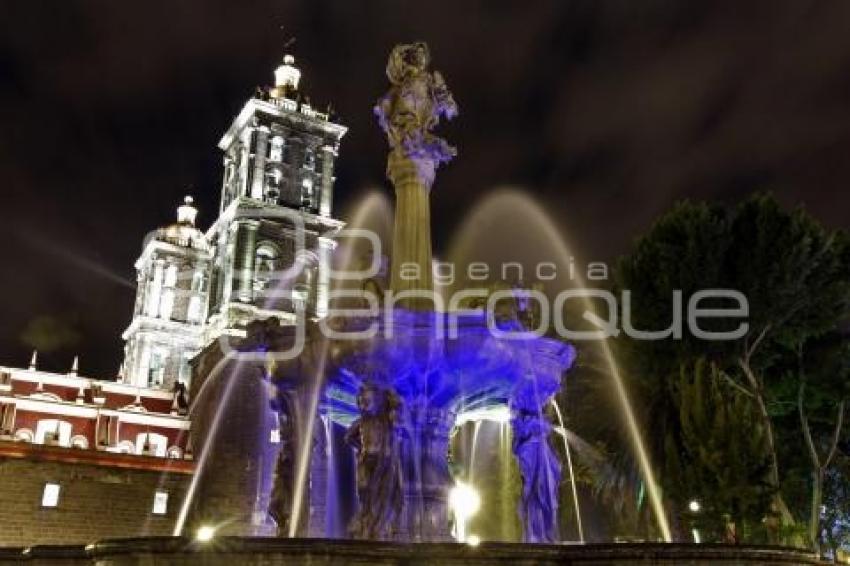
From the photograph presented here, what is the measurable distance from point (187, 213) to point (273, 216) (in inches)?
636

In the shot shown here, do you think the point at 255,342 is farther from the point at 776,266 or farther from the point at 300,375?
the point at 776,266

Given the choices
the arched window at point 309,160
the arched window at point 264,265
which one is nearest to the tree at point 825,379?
the arched window at point 264,265

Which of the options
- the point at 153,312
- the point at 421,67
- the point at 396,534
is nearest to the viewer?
the point at 396,534

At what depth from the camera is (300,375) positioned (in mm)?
11969

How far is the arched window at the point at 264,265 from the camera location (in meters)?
44.3

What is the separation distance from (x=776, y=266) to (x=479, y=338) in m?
11.8

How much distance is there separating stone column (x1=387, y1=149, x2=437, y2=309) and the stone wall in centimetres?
2127

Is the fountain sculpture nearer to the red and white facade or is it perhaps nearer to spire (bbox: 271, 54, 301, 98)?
the red and white facade

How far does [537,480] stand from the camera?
459 inches

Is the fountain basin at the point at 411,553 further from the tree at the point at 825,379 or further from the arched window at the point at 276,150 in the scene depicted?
the arched window at the point at 276,150

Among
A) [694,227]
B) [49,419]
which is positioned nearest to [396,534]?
[694,227]

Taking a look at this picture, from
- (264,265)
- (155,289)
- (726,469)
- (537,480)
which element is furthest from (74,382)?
(726,469)

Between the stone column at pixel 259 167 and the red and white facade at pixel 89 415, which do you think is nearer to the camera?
the red and white facade at pixel 89 415

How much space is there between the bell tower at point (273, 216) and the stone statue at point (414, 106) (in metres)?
28.2
